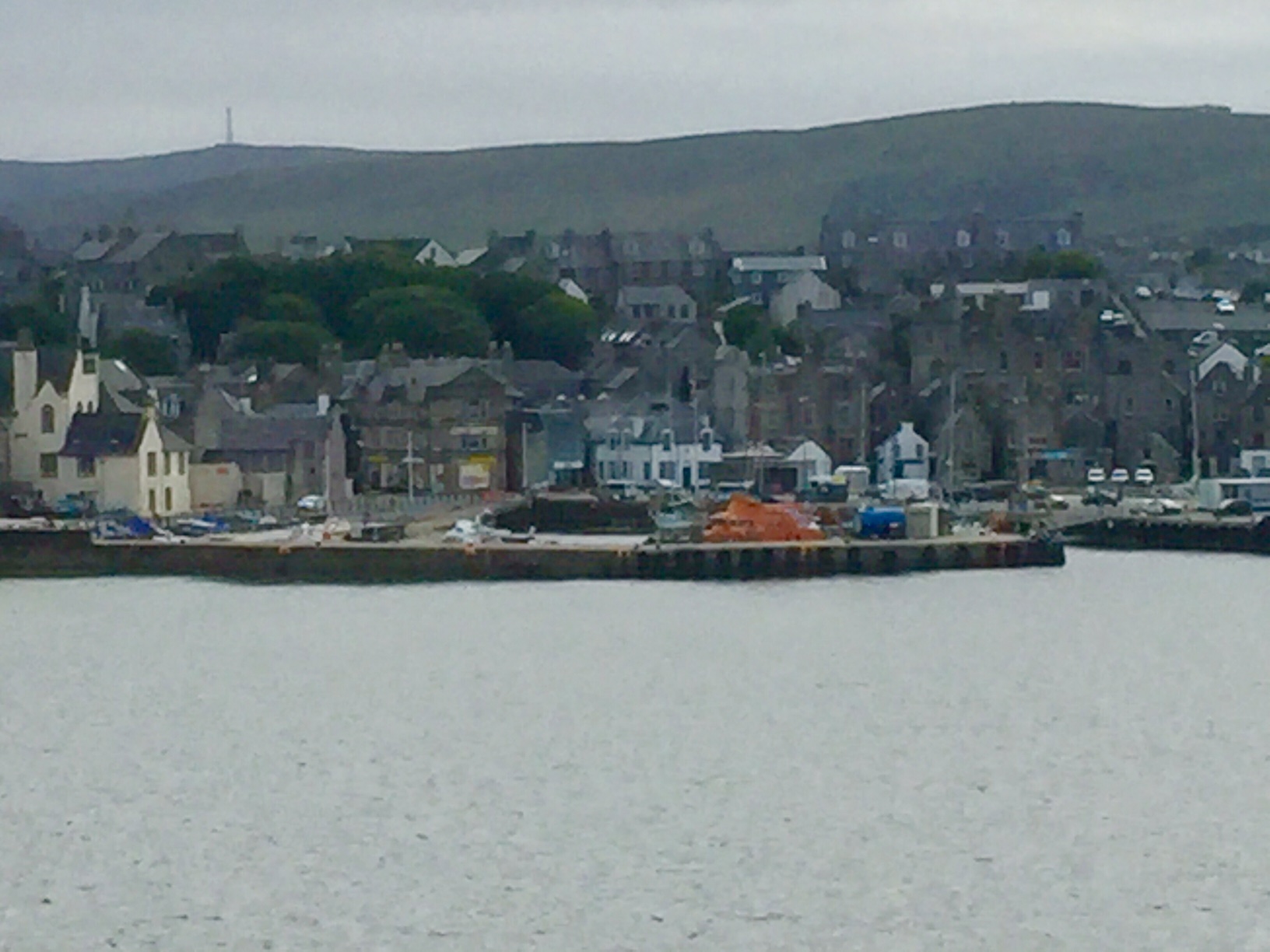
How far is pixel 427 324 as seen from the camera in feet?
406

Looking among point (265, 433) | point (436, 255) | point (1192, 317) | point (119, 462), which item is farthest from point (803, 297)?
point (119, 462)

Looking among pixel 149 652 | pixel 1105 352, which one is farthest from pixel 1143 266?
pixel 149 652

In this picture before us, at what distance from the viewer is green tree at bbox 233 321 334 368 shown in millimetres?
119500

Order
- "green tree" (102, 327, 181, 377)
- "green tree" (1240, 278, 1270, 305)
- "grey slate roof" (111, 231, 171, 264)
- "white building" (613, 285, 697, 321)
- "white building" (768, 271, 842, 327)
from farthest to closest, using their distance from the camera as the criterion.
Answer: "grey slate roof" (111, 231, 171, 264), "green tree" (1240, 278, 1270, 305), "white building" (768, 271, 842, 327), "white building" (613, 285, 697, 321), "green tree" (102, 327, 181, 377)

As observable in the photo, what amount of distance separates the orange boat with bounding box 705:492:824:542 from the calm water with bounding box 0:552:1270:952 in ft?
39.4

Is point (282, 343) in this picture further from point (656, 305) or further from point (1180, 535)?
point (1180, 535)

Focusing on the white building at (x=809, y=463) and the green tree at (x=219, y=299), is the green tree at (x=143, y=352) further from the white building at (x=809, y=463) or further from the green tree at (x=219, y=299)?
the white building at (x=809, y=463)

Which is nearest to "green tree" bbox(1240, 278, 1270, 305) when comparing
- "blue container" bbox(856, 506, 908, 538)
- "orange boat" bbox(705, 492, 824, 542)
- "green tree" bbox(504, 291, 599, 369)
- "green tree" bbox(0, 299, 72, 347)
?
"green tree" bbox(504, 291, 599, 369)

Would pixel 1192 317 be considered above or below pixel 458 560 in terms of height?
above

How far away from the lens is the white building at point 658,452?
4060 inches

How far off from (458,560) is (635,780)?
34.2m

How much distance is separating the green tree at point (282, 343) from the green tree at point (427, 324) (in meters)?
2.82

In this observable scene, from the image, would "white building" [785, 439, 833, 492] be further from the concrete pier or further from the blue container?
the concrete pier

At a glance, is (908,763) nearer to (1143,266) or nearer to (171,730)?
(171,730)
